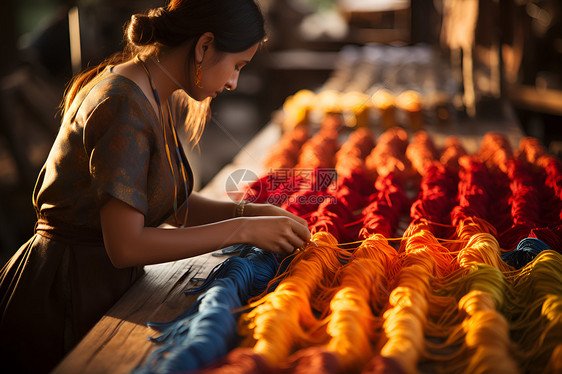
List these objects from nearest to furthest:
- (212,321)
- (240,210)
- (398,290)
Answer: (212,321) → (398,290) → (240,210)

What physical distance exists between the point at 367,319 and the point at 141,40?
854mm

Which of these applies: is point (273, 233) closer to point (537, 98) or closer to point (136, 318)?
point (136, 318)

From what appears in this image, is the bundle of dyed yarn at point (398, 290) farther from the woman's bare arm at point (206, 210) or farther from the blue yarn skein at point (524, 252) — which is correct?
the woman's bare arm at point (206, 210)

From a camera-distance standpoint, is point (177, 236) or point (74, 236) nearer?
point (177, 236)

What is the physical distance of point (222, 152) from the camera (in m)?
6.32

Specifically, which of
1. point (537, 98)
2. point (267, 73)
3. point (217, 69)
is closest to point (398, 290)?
point (217, 69)

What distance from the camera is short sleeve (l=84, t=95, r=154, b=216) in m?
1.08

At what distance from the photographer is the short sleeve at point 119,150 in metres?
1.08

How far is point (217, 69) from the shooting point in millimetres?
1253

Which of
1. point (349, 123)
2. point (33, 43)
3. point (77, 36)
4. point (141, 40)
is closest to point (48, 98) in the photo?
point (33, 43)

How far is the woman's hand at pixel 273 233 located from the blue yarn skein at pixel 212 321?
0.18 feet

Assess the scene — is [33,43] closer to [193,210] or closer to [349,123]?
[349,123]

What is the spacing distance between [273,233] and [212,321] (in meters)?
0.33

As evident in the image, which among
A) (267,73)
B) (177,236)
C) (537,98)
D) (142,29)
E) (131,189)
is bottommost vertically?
(267,73)
